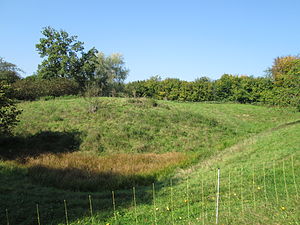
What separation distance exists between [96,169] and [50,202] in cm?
343

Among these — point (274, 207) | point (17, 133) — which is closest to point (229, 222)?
point (274, 207)

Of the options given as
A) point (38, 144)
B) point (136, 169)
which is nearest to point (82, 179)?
point (136, 169)

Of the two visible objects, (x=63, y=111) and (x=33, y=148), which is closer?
(x=33, y=148)

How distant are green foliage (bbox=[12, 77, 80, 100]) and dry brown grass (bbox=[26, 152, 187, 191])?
53.0ft

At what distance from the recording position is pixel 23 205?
5945mm

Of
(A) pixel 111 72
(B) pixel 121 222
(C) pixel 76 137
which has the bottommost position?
(B) pixel 121 222

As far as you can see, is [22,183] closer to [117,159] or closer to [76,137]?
[117,159]

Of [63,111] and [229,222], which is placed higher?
[63,111]

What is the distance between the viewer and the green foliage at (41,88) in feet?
81.0

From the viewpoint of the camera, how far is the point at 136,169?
990cm

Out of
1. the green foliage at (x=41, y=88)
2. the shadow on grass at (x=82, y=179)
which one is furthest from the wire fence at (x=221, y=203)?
the green foliage at (x=41, y=88)

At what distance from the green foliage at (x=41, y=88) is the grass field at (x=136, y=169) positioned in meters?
5.31

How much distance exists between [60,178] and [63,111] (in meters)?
10.9

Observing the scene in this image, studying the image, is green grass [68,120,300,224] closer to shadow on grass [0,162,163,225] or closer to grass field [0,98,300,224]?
grass field [0,98,300,224]
